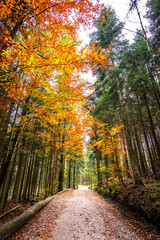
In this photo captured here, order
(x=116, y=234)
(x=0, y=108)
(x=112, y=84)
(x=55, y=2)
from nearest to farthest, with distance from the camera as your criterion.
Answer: (x=116, y=234), (x=55, y=2), (x=0, y=108), (x=112, y=84)

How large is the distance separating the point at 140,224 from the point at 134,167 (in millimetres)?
3397

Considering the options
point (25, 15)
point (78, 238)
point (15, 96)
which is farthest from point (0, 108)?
point (78, 238)

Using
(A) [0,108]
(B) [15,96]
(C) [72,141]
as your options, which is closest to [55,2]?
(B) [15,96]

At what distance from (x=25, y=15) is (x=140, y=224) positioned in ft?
35.2

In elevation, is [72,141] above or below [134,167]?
above

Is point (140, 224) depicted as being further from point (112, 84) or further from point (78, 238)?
point (112, 84)

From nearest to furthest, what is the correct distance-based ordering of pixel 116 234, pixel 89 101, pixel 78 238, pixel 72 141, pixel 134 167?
pixel 78 238
pixel 116 234
pixel 134 167
pixel 89 101
pixel 72 141

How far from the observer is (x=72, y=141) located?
614 inches

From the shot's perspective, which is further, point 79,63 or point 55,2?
point 79,63

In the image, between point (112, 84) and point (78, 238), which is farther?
point (112, 84)

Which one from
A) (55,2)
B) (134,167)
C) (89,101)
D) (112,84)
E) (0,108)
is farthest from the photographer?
(89,101)

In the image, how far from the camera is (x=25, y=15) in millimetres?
4715

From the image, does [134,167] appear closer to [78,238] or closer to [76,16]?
[78,238]

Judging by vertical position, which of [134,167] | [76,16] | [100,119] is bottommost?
[134,167]
